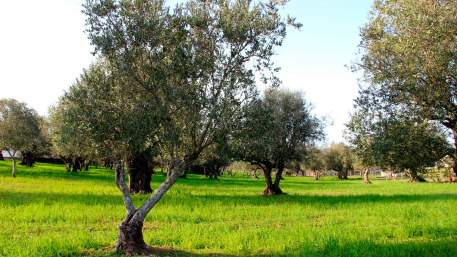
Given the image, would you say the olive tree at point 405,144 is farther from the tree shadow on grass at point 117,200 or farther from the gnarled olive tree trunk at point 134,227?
the tree shadow on grass at point 117,200

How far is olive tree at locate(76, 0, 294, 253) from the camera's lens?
1386 cm

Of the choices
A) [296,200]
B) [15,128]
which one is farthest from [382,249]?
[15,128]

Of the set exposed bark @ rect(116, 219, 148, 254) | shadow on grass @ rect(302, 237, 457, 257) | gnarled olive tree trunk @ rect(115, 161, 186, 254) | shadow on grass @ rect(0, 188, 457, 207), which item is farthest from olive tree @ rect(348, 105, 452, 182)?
shadow on grass @ rect(0, 188, 457, 207)

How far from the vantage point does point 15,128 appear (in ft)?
214

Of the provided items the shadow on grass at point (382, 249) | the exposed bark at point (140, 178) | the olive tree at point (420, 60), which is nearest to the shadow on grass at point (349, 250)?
the shadow on grass at point (382, 249)

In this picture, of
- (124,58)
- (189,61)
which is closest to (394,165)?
(189,61)

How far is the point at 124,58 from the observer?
14.1 m

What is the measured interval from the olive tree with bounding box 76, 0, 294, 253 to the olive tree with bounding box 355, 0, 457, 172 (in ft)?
13.4

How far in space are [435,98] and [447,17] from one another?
2571 mm

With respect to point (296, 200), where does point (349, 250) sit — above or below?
below

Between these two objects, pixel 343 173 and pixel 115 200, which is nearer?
pixel 115 200

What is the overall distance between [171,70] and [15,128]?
193 ft

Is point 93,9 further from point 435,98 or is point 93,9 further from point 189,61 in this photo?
point 435,98

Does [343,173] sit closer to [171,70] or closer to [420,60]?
[420,60]
